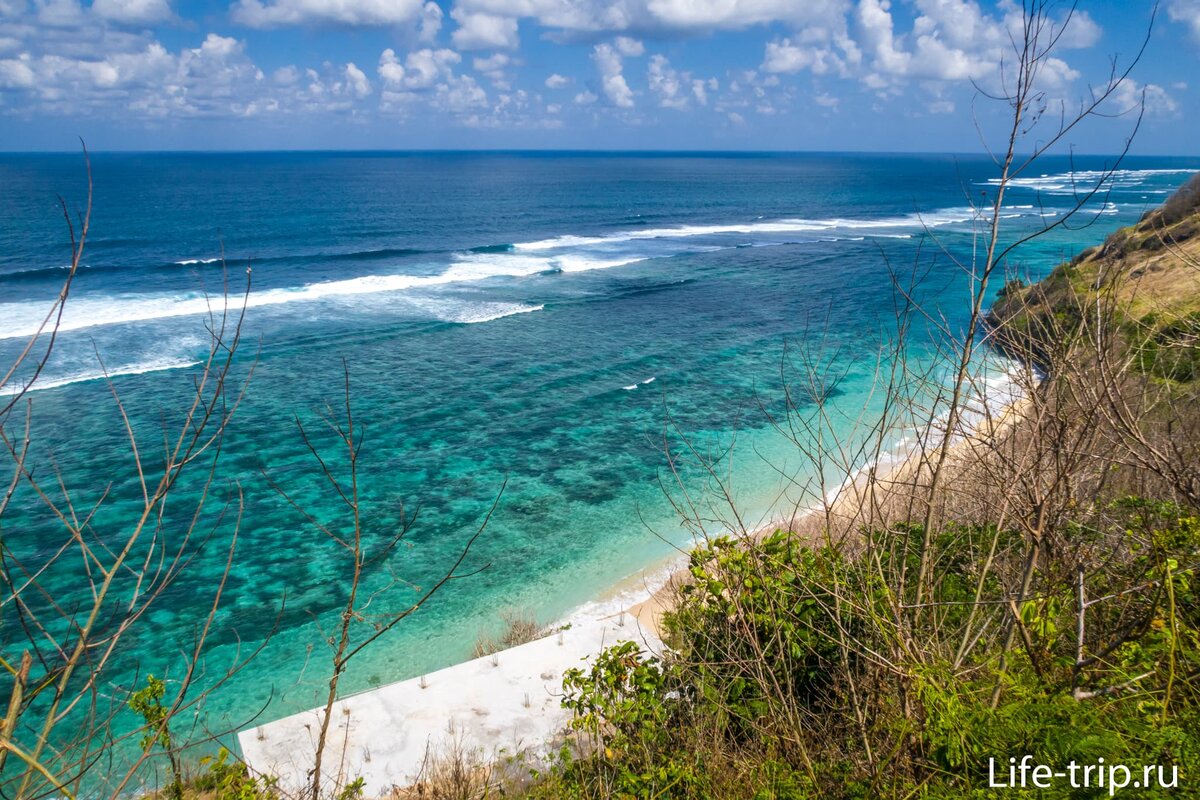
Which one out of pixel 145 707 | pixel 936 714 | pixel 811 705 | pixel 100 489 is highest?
pixel 936 714

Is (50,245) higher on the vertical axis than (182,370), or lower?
higher

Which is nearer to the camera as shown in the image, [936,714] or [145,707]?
[936,714]

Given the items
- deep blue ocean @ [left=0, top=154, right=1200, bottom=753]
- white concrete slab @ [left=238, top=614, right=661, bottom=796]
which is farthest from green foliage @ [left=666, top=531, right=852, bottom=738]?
white concrete slab @ [left=238, top=614, right=661, bottom=796]

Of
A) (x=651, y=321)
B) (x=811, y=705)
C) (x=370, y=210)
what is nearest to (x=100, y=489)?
(x=811, y=705)

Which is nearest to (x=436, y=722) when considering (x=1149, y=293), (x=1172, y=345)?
(x=1172, y=345)

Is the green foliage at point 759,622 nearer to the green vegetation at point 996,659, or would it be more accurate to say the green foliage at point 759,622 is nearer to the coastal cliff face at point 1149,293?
the green vegetation at point 996,659

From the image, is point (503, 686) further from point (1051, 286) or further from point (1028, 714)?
point (1051, 286)

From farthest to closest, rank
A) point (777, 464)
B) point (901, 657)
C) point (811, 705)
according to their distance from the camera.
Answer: point (777, 464) < point (811, 705) < point (901, 657)
